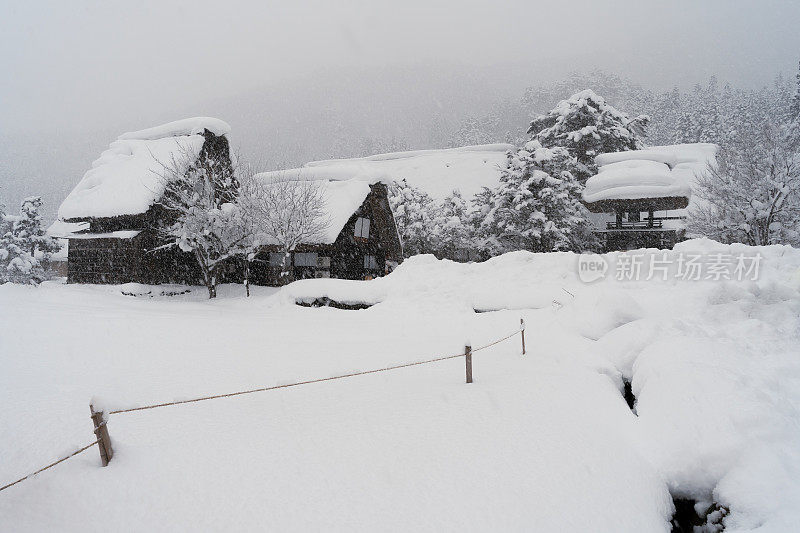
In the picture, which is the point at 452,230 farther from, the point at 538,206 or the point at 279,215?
the point at 279,215

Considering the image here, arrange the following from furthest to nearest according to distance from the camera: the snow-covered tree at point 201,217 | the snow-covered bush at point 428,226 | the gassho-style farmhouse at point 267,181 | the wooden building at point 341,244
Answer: the snow-covered bush at point 428,226 → the wooden building at point 341,244 → the gassho-style farmhouse at point 267,181 → the snow-covered tree at point 201,217

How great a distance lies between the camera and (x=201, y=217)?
60.6 ft

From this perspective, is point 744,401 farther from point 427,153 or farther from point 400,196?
point 427,153

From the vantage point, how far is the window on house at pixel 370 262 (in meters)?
28.0

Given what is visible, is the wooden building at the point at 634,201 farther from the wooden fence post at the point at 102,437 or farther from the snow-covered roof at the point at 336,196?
the wooden fence post at the point at 102,437

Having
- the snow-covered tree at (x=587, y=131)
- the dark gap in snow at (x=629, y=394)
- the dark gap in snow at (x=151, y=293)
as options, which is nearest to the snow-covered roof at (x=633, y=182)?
the snow-covered tree at (x=587, y=131)

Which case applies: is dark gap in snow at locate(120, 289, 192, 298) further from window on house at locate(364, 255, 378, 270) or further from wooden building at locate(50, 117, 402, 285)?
window on house at locate(364, 255, 378, 270)

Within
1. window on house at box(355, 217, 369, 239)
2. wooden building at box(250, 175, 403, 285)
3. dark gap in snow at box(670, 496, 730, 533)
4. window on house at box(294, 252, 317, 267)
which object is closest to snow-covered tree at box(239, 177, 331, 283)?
wooden building at box(250, 175, 403, 285)

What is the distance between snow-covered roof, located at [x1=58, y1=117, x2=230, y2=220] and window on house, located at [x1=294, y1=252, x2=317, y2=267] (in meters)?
7.71

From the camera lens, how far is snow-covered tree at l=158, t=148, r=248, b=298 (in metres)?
18.7

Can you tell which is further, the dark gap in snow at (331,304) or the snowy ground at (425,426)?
the dark gap in snow at (331,304)

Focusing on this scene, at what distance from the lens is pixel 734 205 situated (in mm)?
18594

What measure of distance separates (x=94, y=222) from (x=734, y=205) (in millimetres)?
30971

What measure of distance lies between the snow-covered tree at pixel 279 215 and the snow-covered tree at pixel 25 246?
21.1 metres
